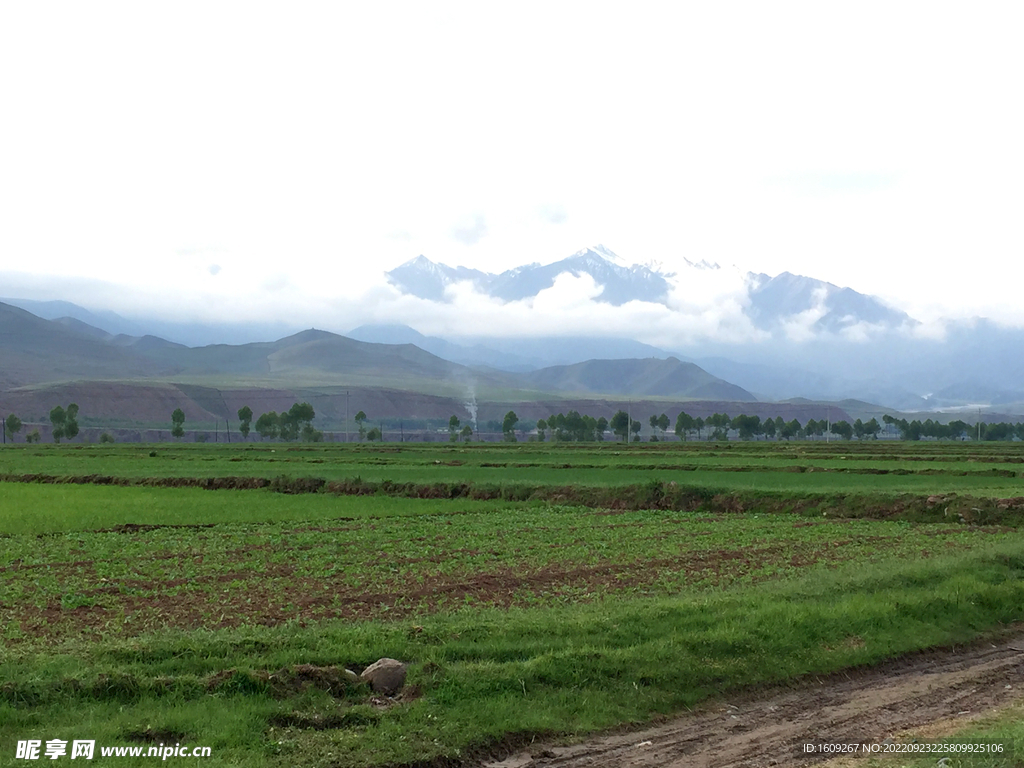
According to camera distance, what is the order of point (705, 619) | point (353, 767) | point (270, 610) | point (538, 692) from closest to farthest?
point (353, 767) < point (538, 692) < point (705, 619) < point (270, 610)

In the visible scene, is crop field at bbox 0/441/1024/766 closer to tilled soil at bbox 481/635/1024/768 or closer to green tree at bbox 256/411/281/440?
tilled soil at bbox 481/635/1024/768

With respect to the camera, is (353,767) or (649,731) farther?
(649,731)

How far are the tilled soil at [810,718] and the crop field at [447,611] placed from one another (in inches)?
17.2

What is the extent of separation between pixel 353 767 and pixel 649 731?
4284 mm

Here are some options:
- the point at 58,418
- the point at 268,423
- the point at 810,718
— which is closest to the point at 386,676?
the point at 810,718

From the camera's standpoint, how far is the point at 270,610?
17734mm

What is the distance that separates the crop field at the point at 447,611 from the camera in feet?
38.0

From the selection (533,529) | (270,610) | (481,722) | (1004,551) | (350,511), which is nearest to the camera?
(481,722)

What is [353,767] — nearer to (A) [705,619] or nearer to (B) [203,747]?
(B) [203,747]

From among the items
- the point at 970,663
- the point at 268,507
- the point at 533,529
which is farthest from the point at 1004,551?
the point at 268,507

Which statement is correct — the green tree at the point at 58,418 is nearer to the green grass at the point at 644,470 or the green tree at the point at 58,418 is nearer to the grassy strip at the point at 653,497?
the green grass at the point at 644,470

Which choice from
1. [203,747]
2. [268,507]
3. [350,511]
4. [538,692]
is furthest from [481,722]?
[268,507]

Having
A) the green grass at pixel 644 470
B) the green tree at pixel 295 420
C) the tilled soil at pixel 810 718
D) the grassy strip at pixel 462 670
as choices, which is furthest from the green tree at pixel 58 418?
the tilled soil at pixel 810 718

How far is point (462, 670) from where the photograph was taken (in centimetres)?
1310
